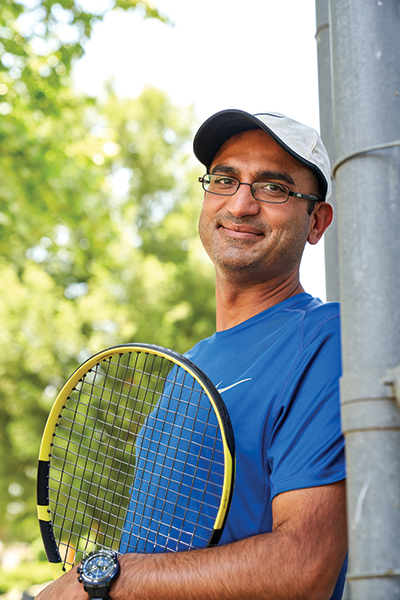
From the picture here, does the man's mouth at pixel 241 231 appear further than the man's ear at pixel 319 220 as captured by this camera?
No

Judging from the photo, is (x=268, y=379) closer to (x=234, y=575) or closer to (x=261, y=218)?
(x=234, y=575)

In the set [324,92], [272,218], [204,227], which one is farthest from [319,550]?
[324,92]

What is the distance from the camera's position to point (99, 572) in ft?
4.87

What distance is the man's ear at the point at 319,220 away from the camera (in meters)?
2.18

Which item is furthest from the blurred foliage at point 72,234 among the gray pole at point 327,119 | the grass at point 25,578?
the gray pole at point 327,119

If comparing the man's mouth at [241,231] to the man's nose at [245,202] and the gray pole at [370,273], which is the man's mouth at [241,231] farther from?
the gray pole at [370,273]

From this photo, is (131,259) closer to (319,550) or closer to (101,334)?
(101,334)

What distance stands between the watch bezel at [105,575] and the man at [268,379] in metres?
0.02

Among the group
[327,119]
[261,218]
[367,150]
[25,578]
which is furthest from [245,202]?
[25,578]

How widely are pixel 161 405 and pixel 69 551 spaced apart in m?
0.55

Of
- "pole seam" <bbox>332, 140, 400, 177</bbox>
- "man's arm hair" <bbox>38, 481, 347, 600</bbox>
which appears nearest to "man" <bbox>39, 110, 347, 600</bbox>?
"man's arm hair" <bbox>38, 481, 347, 600</bbox>

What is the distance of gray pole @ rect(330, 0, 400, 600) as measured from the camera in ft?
2.77

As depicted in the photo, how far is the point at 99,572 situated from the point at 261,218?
3.84 feet

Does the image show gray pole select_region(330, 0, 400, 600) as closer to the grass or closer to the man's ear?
the man's ear
